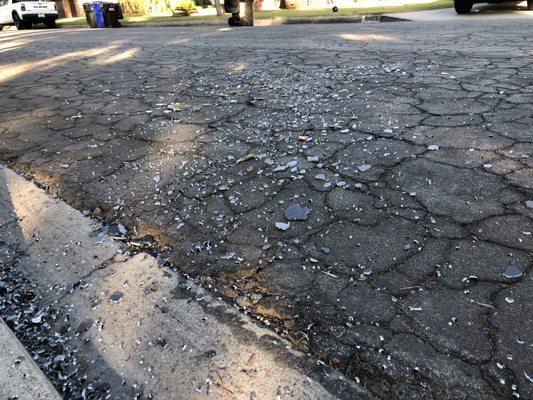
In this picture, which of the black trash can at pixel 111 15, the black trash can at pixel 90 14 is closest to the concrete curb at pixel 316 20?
the black trash can at pixel 111 15

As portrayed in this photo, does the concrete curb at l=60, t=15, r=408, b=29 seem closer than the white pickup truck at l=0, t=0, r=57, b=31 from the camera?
Yes

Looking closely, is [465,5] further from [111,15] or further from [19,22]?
[19,22]

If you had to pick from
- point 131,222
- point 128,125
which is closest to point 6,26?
point 128,125

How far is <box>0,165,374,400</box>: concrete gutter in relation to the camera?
107 cm

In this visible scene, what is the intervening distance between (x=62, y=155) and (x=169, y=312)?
1736mm

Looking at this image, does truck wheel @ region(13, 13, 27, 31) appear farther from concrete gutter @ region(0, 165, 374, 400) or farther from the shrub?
concrete gutter @ region(0, 165, 374, 400)

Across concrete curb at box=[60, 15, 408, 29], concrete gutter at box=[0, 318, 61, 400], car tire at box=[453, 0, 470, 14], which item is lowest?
concrete gutter at box=[0, 318, 61, 400]

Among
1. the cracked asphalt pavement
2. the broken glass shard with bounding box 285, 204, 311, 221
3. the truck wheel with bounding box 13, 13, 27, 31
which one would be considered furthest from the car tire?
the truck wheel with bounding box 13, 13, 27, 31

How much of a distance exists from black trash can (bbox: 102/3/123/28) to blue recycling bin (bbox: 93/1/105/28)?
121mm

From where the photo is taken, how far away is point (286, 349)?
1158 millimetres

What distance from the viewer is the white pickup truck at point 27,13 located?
60.2ft

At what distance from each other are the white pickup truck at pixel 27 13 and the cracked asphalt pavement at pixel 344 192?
17.6 m

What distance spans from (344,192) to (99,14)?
15843 mm

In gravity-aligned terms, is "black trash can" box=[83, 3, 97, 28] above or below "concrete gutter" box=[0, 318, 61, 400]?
above
